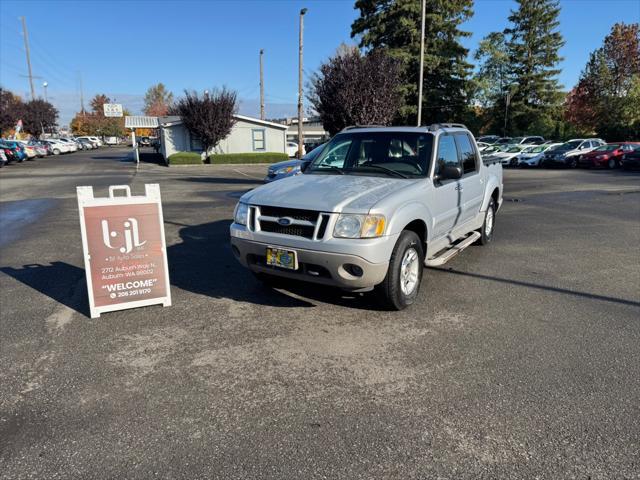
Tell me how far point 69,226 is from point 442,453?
931 centimetres

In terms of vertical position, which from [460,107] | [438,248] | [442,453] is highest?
[460,107]

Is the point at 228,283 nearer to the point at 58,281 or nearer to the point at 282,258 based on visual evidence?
the point at 282,258

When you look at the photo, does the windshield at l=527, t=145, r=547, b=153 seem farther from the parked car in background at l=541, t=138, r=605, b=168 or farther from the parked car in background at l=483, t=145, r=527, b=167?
the parked car in background at l=541, t=138, r=605, b=168

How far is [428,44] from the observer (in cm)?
3925

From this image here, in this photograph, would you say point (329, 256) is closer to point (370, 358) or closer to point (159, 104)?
point (370, 358)

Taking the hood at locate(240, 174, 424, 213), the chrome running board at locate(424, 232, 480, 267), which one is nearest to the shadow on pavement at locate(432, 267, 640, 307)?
the chrome running board at locate(424, 232, 480, 267)

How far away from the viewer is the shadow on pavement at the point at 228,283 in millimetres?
5230

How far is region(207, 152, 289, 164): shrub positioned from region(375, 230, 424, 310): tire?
98.1 feet

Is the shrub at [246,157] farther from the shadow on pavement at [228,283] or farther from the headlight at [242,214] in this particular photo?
the headlight at [242,214]

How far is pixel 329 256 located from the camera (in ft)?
13.9

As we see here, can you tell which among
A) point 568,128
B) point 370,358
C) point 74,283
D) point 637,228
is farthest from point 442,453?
point 568,128

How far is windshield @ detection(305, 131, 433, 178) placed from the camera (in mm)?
5387

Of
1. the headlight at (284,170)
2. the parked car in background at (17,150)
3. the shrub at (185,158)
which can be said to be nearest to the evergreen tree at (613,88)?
the shrub at (185,158)

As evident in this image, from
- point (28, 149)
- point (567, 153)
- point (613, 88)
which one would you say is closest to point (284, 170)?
point (567, 153)
